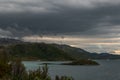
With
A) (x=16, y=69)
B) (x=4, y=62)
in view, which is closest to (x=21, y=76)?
(x=16, y=69)

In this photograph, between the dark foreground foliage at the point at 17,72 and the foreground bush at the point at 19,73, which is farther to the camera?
the dark foreground foliage at the point at 17,72

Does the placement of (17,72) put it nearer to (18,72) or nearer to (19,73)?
(18,72)

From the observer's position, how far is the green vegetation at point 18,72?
5459 cm

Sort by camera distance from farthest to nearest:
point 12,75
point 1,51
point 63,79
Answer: point 1,51
point 12,75
point 63,79

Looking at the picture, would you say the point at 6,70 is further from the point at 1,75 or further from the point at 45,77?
the point at 45,77

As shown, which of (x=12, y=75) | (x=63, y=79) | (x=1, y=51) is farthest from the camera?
(x=1, y=51)

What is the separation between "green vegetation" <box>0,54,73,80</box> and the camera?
179 feet

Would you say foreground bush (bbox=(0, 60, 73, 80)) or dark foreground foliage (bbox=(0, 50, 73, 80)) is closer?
foreground bush (bbox=(0, 60, 73, 80))

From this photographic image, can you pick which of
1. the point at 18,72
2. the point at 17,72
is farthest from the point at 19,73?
the point at 17,72

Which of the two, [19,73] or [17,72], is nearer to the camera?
[19,73]

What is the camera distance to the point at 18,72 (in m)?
57.1

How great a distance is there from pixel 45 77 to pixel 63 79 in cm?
389

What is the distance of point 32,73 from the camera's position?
183ft

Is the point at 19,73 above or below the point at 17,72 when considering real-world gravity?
below
